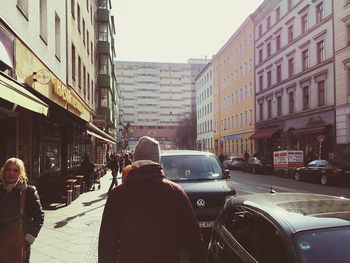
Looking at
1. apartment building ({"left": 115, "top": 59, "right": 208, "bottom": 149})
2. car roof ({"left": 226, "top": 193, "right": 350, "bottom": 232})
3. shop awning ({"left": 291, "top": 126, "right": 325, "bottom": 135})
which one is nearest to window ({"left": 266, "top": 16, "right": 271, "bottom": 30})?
shop awning ({"left": 291, "top": 126, "right": 325, "bottom": 135})

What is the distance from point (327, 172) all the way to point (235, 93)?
39925 millimetres

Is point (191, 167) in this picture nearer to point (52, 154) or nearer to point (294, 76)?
point (52, 154)

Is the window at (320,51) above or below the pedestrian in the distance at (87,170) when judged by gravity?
above

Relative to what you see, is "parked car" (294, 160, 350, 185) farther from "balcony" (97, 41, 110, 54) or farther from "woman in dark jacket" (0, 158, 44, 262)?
"balcony" (97, 41, 110, 54)

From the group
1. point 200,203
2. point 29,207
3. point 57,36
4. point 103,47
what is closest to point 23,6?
point 57,36

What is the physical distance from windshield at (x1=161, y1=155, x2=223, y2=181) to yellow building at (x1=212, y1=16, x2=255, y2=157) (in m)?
42.4

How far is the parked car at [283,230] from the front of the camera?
326 cm

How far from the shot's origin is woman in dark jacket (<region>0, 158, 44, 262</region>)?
4.47m

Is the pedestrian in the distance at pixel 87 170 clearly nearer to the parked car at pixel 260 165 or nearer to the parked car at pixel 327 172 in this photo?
the parked car at pixel 327 172

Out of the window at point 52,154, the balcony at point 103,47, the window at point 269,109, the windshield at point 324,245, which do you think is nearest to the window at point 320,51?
the window at point 269,109

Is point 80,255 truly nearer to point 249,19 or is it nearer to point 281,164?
point 281,164

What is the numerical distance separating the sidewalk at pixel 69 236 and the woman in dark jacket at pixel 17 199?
262 centimetres

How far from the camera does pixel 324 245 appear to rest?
3.28 metres

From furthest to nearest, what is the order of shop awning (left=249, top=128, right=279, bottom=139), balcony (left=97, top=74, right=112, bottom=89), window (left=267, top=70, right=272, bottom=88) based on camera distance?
window (left=267, top=70, right=272, bottom=88)
shop awning (left=249, top=128, right=279, bottom=139)
balcony (left=97, top=74, right=112, bottom=89)
